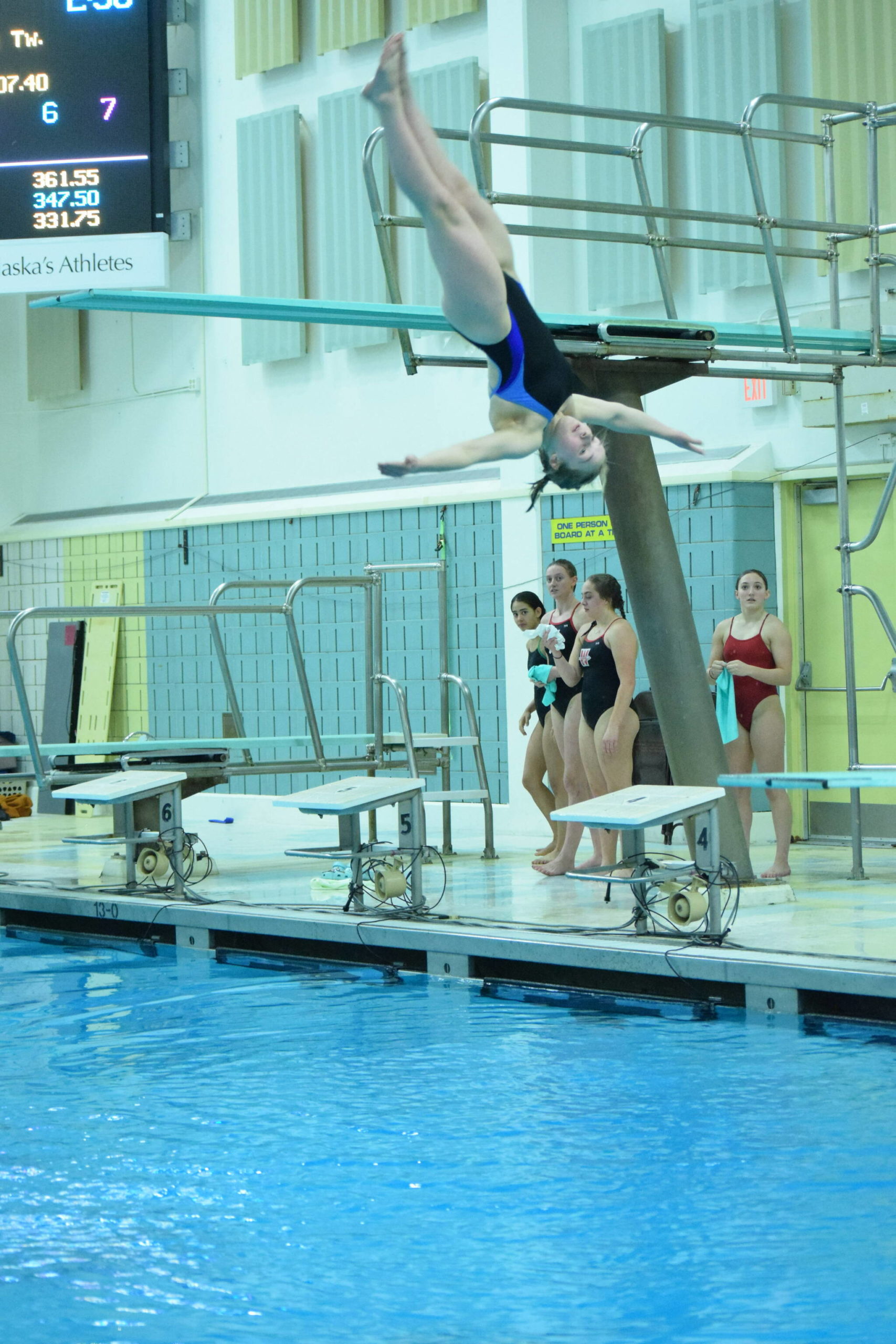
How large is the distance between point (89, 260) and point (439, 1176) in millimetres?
7966

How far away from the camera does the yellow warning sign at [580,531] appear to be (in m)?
10.6

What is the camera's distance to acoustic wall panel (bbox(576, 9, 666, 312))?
1020cm

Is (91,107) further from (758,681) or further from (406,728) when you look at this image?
(758,681)

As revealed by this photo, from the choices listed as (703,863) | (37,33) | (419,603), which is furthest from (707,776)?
(37,33)

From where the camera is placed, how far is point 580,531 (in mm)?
10719

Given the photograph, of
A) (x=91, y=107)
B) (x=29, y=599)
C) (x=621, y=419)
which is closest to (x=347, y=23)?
(x=91, y=107)

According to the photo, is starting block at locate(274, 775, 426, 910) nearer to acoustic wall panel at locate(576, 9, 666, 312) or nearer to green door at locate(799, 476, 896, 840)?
green door at locate(799, 476, 896, 840)

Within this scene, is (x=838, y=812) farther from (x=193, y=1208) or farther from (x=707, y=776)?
(x=193, y=1208)

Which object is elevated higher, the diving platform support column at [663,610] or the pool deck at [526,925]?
the diving platform support column at [663,610]

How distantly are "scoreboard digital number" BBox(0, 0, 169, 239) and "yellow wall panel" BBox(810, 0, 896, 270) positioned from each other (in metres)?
4.26

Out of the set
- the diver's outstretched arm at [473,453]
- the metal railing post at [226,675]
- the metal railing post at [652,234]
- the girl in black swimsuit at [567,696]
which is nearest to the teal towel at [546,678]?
the girl in black swimsuit at [567,696]

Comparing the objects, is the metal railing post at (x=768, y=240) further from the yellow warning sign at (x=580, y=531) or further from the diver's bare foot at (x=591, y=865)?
the yellow warning sign at (x=580, y=531)

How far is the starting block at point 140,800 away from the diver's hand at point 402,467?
404cm

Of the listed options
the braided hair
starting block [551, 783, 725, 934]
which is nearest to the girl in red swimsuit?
the braided hair
